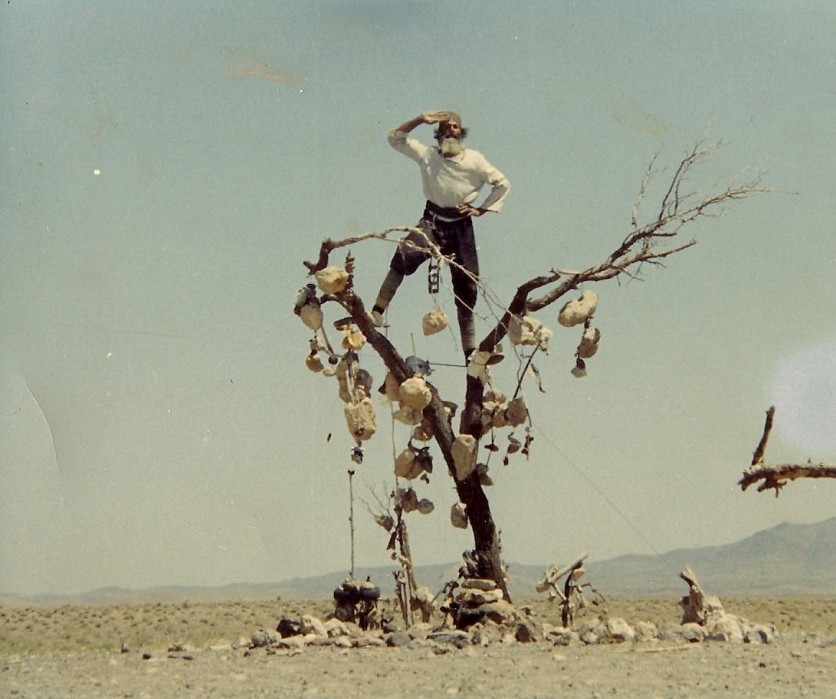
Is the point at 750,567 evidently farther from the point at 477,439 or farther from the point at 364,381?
the point at 364,381

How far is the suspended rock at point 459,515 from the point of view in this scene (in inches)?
436

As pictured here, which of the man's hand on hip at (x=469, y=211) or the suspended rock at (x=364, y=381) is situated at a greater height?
the man's hand on hip at (x=469, y=211)

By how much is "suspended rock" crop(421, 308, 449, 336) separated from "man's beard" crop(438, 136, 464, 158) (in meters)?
1.43

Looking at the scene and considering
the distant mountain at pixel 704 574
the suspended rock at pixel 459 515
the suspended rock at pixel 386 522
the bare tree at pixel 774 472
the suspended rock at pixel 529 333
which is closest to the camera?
the bare tree at pixel 774 472

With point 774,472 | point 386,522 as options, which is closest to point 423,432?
point 386,522

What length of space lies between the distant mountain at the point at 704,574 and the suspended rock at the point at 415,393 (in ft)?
114

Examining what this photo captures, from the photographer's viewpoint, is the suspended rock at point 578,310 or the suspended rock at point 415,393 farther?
the suspended rock at point 415,393

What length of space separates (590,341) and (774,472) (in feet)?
9.18

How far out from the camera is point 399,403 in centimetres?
1102

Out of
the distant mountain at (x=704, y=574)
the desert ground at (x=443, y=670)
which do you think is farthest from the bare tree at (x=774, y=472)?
the distant mountain at (x=704, y=574)

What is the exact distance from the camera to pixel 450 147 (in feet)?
35.4

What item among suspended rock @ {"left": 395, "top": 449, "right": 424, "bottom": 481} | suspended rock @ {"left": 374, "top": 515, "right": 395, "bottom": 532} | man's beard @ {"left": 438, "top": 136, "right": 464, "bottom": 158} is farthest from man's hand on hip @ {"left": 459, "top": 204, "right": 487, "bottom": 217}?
suspended rock @ {"left": 374, "top": 515, "right": 395, "bottom": 532}

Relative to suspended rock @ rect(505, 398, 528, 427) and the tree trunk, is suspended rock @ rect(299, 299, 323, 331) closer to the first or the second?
the tree trunk

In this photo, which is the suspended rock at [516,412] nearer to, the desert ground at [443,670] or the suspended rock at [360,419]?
the suspended rock at [360,419]
